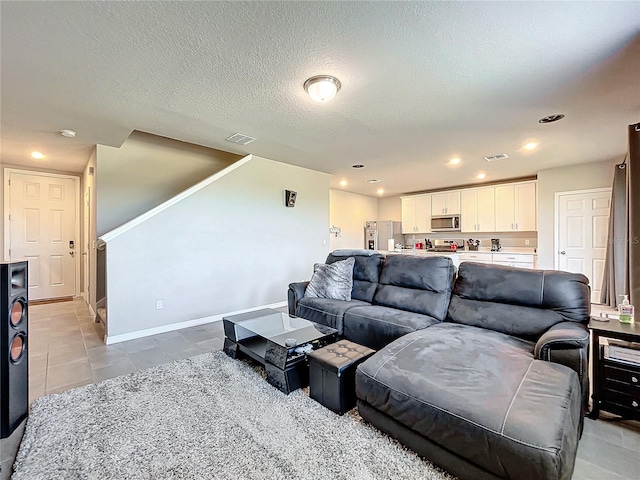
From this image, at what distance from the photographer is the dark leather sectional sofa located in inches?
46.9

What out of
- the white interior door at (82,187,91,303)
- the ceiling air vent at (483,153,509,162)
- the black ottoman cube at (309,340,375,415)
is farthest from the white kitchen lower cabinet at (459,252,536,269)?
the white interior door at (82,187,91,303)

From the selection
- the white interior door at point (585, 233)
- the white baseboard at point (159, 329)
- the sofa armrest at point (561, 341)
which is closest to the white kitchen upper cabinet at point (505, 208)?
the white interior door at point (585, 233)

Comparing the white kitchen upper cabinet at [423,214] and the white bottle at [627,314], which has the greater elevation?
the white kitchen upper cabinet at [423,214]

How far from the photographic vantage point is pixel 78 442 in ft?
5.42

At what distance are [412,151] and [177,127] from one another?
3.10m

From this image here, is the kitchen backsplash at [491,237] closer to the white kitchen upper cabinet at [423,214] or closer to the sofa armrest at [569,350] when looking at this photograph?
the white kitchen upper cabinet at [423,214]

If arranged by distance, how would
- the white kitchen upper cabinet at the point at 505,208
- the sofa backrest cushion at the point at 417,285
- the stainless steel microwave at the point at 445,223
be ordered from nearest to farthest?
1. the sofa backrest cushion at the point at 417,285
2. the white kitchen upper cabinet at the point at 505,208
3. the stainless steel microwave at the point at 445,223

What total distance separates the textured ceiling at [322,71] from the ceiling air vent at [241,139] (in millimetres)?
165

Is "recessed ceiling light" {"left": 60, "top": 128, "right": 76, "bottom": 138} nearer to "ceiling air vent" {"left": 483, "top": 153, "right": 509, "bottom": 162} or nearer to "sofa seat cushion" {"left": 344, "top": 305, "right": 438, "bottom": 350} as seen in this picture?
"sofa seat cushion" {"left": 344, "top": 305, "right": 438, "bottom": 350}

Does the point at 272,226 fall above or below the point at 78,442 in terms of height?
above

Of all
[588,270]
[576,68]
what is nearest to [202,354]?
[576,68]

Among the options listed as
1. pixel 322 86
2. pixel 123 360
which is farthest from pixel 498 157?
pixel 123 360

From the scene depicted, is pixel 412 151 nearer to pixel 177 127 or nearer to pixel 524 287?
pixel 524 287

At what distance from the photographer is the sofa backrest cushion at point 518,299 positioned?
211cm
